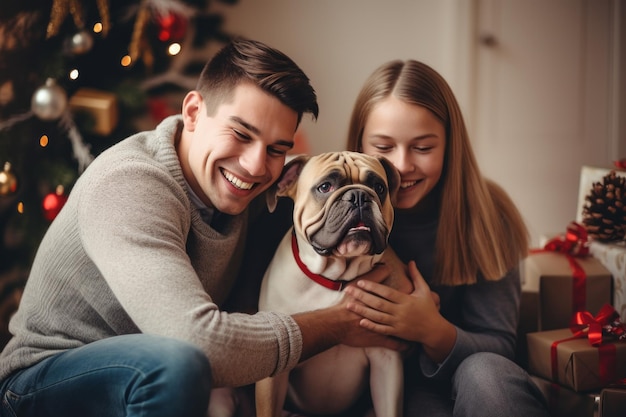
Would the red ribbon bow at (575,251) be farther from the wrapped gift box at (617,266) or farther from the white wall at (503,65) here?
the white wall at (503,65)

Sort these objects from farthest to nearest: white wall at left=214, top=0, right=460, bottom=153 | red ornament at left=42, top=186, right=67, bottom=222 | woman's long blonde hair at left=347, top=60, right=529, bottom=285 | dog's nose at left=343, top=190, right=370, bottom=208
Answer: white wall at left=214, top=0, right=460, bottom=153
red ornament at left=42, top=186, right=67, bottom=222
woman's long blonde hair at left=347, top=60, right=529, bottom=285
dog's nose at left=343, top=190, right=370, bottom=208

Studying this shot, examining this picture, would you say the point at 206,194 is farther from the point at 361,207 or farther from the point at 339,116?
the point at 339,116

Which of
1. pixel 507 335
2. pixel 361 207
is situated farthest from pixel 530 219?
pixel 361 207

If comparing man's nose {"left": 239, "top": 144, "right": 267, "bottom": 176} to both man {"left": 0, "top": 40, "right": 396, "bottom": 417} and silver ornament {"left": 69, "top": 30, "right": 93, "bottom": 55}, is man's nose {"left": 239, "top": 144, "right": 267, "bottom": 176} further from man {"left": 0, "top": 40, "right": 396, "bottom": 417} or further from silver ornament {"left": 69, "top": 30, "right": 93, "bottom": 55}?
silver ornament {"left": 69, "top": 30, "right": 93, "bottom": 55}

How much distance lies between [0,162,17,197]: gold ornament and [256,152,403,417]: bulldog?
3.43 ft

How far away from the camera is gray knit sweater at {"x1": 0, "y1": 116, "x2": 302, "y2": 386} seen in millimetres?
1227

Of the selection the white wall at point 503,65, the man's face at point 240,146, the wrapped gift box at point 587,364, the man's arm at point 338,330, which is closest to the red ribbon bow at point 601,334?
the wrapped gift box at point 587,364

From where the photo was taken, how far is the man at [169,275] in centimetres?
121

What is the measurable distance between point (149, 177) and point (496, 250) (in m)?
1.04

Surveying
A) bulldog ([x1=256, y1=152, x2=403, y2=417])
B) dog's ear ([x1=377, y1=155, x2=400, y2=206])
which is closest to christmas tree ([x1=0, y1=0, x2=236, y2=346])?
bulldog ([x1=256, y1=152, x2=403, y2=417])

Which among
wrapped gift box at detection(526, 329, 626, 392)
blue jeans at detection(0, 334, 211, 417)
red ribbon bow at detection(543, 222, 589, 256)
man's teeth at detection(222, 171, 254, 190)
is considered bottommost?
wrapped gift box at detection(526, 329, 626, 392)

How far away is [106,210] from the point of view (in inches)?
52.7

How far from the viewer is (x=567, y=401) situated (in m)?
1.80

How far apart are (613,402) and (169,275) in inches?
48.2
